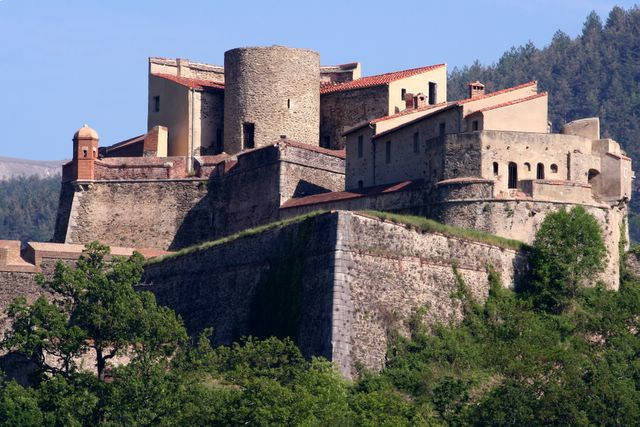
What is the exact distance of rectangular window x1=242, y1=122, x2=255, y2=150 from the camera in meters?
80.8

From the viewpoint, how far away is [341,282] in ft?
203

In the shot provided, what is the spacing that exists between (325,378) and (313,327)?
181 inches

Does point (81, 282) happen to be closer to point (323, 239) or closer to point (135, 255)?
point (135, 255)

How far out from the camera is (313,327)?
2442 inches

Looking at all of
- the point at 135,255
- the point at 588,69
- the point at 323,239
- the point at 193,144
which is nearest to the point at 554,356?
the point at 323,239

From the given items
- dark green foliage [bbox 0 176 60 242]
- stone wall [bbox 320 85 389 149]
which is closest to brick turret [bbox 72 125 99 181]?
stone wall [bbox 320 85 389 149]

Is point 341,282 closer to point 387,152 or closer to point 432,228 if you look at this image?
point 432,228

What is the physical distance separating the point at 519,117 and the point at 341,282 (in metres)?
10.1

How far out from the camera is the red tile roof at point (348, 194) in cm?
6894

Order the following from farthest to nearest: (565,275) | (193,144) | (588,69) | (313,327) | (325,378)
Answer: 1. (588,69)
2. (193,144)
3. (565,275)
4. (313,327)
5. (325,378)

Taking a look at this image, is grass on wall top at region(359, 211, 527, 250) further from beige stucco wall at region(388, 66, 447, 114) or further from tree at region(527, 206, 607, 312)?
beige stucco wall at region(388, 66, 447, 114)

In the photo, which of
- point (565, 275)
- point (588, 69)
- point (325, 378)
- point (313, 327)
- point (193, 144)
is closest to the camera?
point (325, 378)

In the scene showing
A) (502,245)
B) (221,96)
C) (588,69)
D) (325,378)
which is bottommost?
(325,378)

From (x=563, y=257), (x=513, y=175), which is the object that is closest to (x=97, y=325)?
(x=513, y=175)
